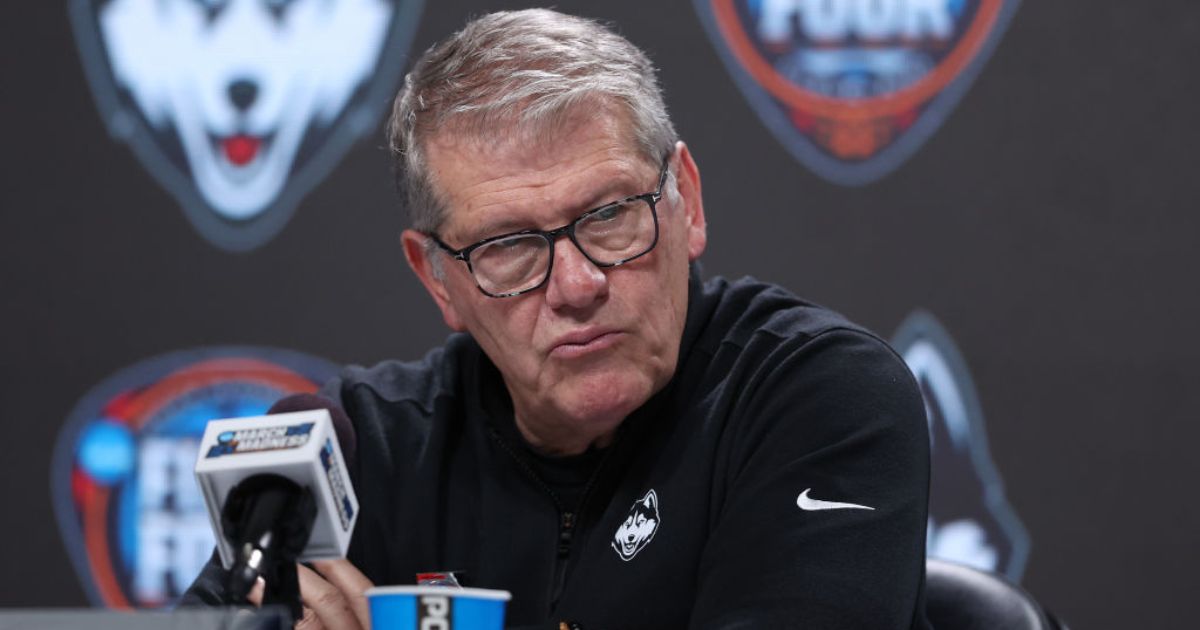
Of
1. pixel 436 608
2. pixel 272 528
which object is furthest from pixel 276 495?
pixel 436 608

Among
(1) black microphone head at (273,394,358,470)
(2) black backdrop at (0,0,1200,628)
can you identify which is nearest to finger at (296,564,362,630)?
(1) black microphone head at (273,394,358,470)

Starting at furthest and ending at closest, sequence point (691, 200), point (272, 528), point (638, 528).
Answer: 1. point (691, 200)
2. point (638, 528)
3. point (272, 528)

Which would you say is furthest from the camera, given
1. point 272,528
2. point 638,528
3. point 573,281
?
point 638,528

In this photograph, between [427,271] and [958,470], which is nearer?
[427,271]

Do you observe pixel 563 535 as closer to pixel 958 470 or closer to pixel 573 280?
pixel 573 280

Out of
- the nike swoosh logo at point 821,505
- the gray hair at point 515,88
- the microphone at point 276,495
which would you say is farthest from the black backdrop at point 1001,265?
the microphone at point 276,495

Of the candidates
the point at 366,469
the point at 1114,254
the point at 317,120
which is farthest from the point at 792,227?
the point at 366,469

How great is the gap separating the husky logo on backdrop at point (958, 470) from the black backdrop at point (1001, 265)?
→ 0.03 meters

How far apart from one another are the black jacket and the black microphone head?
0.29 m

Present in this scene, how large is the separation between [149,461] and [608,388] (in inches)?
61.6

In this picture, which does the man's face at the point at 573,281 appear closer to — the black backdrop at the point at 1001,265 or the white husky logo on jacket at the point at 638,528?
the white husky logo on jacket at the point at 638,528

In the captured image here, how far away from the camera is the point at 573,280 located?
1603 mm

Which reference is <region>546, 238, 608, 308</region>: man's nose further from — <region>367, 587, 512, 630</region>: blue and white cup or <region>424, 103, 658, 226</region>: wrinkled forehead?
<region>367, 587, 512, 630</region>: blue and white cup

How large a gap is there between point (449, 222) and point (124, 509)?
4.95ft
